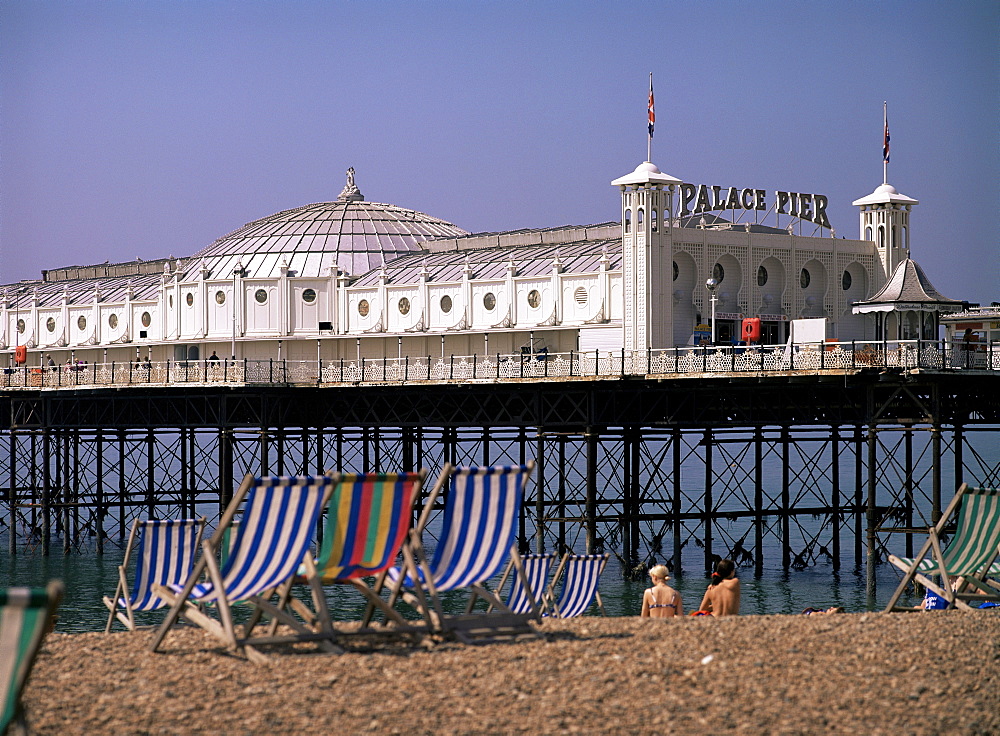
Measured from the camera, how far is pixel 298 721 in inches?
395

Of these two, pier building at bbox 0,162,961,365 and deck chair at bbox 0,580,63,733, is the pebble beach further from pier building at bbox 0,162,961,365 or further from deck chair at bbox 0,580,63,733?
pier building at bbox 0,162,961,365

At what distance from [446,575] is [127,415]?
3671cm

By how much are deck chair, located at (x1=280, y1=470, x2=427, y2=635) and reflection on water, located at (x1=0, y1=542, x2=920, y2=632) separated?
48.9 ft

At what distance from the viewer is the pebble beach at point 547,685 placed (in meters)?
10.1

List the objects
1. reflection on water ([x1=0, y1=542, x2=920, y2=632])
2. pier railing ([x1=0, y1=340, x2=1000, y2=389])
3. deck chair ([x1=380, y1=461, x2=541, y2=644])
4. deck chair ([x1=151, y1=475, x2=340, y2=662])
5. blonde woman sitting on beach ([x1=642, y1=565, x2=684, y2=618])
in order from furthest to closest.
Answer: pier railing ([x1=0, y1=340, x2=1000, y2=389]) < reflection on water ([x1=0, y1=542, x2=920, y2=632]) < blonde woman sitting on beach ([x1=642, y1=565, x2=684, y2=618]) < deck chair ([x1=380, y1=461, x2=541, y2=644]) < deck chair ([x1=151, y1=475, x2=340, y2=662])

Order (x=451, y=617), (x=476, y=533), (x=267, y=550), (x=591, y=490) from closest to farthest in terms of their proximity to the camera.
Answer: (x=267, y=550) → (x=451, y=617) → (x=476, y=533) → (x=591, y=490)

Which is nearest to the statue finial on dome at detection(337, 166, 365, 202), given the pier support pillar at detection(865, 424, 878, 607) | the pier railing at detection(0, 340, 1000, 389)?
the pier railing at detection(0, 340, 1000, 389)

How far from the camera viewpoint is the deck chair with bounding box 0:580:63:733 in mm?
7816

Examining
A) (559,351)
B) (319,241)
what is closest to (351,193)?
(319,241)

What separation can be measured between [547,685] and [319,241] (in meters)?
44.9

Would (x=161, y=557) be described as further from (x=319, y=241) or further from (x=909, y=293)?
(x=319, y=241)

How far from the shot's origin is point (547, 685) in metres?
11.0

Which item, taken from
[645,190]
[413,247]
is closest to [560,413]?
[645,190]

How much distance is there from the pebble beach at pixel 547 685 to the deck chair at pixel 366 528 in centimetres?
69
